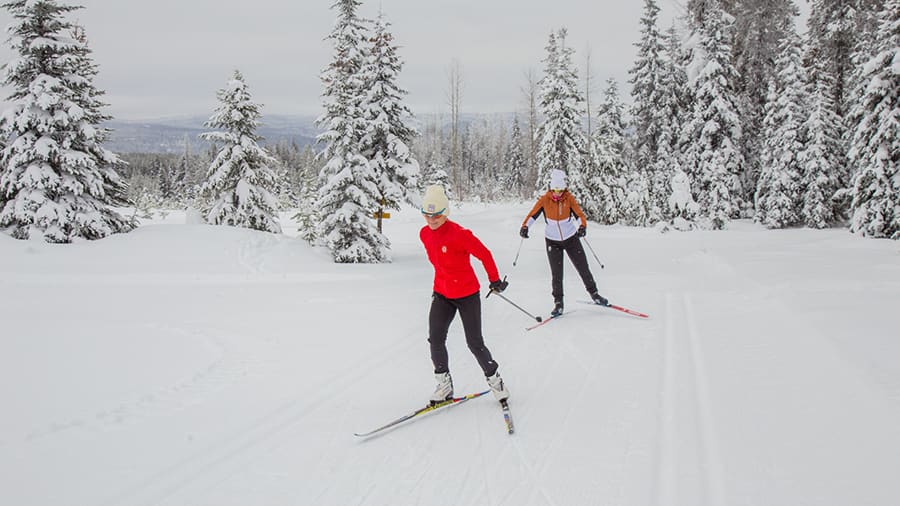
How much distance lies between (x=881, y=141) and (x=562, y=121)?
1610cm

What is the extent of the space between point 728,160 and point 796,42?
7276 mm

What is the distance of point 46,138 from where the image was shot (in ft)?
48.2

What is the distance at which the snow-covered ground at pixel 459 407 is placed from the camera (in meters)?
3.60

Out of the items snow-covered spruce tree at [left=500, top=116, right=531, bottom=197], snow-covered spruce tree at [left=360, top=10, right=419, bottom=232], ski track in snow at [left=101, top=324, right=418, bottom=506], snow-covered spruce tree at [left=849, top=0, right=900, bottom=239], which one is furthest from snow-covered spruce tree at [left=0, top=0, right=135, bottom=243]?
snow-covered spruce tree at [left=500, top=116, right=531, bottom=197]

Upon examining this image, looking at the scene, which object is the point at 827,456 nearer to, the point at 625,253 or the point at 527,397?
the point at 527,397

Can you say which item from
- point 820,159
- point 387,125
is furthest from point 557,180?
point 820,159

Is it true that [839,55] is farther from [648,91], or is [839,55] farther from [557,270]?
[557,270]

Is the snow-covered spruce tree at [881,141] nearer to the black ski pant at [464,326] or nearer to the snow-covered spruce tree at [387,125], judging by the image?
the snow-covered spruce tree at [387,125]

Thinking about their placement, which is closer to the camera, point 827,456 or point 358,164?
point 827,456

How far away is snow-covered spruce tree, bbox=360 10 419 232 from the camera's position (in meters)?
20.5

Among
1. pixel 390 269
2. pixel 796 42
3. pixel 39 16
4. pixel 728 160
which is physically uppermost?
pixel 796 42

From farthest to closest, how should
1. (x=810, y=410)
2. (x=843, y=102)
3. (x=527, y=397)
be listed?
(x=843, y=102) < (x=527, y=397) < (x=810, y=410)

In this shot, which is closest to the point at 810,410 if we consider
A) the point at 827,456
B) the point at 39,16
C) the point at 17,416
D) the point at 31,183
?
the point at 827,456

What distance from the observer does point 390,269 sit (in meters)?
16.1
